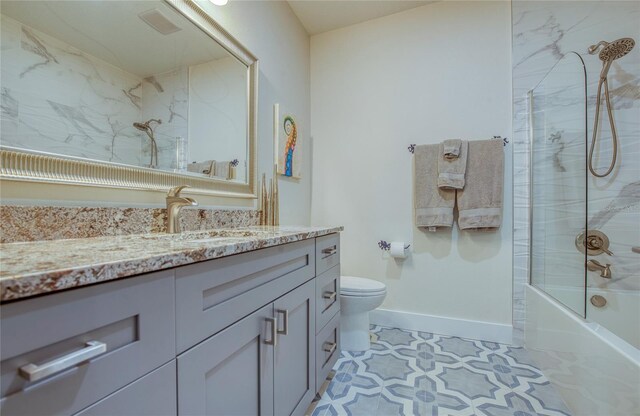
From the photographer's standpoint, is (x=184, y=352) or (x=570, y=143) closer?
(x=184, y=352)

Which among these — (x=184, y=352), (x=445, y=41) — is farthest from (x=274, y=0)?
(x=184, y=352)

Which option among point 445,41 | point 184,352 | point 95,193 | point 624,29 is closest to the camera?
point 184,352

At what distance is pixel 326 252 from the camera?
142 cm

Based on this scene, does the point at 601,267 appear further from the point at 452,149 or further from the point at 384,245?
the point at 384,245

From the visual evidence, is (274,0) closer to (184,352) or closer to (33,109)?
(33,109)

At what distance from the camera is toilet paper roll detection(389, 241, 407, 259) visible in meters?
2.17

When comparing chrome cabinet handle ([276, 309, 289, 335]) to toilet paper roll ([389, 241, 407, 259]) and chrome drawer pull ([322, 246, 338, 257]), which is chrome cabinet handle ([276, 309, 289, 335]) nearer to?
chrome drawer pull ([322, 246, 338, 257])

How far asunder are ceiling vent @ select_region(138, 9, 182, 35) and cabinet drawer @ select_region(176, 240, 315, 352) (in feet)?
3.52

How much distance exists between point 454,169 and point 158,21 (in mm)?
1910

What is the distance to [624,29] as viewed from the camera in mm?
1609

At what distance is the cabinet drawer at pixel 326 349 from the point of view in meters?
1.31

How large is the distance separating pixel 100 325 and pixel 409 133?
224cm

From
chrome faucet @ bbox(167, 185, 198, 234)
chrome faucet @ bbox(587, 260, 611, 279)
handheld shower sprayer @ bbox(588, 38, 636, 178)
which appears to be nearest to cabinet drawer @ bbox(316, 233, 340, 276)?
chrome faucet @ bbox(167, 185, 198, 234)

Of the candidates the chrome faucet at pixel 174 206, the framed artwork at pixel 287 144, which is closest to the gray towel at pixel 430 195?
the framed artwork at pixel 287 144
